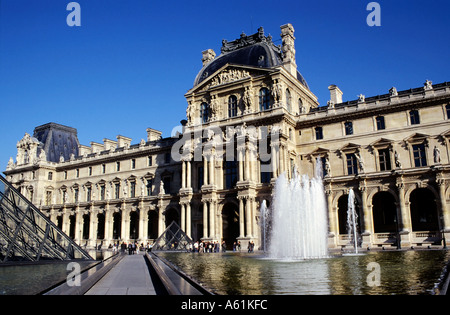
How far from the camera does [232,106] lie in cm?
4875

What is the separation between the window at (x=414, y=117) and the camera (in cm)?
4078

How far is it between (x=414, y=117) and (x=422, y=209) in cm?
935

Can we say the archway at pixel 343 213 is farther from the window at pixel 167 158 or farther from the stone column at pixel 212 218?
the window at pixel 167 158

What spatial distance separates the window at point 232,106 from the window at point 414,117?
756 inches

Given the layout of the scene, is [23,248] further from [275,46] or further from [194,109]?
[275,46]

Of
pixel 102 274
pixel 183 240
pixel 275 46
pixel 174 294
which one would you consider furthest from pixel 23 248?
pixel 275 46

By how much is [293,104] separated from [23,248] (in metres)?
35.2

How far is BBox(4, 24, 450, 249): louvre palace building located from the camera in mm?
39375

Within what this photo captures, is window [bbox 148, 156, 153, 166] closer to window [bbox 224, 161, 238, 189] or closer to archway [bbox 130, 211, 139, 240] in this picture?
archway [bbox 130, 211, 139, 240]

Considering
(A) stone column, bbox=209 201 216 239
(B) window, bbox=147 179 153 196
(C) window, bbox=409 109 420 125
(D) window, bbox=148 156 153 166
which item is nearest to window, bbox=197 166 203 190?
(A) stone column, bbox=209 201 216 239

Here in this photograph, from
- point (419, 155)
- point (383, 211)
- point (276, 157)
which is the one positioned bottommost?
point (383, 211)

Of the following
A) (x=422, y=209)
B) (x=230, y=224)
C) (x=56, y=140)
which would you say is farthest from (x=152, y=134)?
(x=422, y=209)

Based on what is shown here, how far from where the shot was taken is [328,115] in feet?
149

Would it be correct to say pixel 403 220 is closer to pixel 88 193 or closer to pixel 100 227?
pixel 100 227
